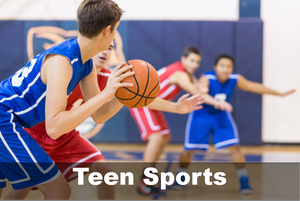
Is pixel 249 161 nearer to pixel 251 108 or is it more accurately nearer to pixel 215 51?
pixel 251 108

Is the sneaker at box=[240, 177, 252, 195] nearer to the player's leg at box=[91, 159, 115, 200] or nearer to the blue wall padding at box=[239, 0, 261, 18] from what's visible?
the player's leg at box=[91, 159, 115, 200]

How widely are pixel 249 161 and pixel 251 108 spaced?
168 cm

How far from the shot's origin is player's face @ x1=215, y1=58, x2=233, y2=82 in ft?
14.2

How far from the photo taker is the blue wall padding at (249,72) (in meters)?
6.87

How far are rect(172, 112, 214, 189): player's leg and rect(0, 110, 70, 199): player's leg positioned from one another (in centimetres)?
227

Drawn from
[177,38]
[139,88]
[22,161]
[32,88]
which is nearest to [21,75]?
[32,88]

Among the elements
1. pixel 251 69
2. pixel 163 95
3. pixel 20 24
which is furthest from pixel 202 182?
pixel 20 24

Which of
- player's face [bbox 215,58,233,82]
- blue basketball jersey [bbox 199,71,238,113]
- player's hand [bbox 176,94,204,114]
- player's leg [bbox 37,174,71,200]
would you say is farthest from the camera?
blue basketball jersey [bbox 199,71,238,113]

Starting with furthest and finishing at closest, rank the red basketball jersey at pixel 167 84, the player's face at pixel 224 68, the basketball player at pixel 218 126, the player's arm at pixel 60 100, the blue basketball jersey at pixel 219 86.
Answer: the blue basketball jersey at pixel 219 86 → the player's face at pixel 224 68 → the red basketball jersey at pixel 167 84 → the basketball player at pixel 218 126 → the player's arm at pixel 60 100

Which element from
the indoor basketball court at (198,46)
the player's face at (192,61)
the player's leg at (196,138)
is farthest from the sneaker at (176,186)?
the indoor basketball court at (198,46)

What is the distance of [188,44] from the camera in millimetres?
6957

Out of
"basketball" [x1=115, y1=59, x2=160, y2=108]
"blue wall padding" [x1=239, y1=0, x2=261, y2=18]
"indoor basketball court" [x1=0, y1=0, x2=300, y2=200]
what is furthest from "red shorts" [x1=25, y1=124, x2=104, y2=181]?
"blue wall padding" [x1=239, y1=0, x2=261, y2=18]

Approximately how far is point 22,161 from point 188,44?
5324 mm

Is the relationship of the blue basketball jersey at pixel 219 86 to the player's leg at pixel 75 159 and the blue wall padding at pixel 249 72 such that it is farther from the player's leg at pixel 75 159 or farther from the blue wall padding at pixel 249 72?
the blue wall padding at pixel 249 72
